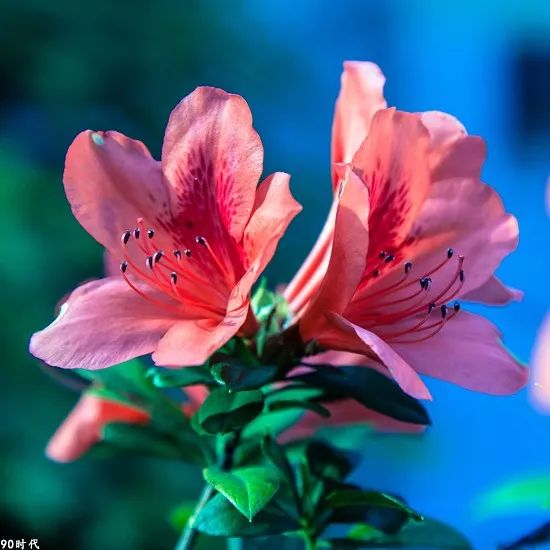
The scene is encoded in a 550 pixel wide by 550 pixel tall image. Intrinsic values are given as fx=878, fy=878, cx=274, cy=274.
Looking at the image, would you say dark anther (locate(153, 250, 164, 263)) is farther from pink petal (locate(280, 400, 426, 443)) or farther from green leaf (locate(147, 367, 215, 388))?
pink petal (locate(280, 400, 426, 443))

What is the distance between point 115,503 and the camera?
2.02 meters

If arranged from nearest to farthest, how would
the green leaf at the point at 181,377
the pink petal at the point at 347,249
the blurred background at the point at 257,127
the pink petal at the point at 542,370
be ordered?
the pink petal at the point at 347,249, the green leaf at the point at 181,377, the pink petal at the point at 542,370, the blurred background at the point at 257,127

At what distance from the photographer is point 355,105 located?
1.98ft

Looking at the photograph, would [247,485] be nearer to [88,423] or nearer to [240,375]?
[240,375]

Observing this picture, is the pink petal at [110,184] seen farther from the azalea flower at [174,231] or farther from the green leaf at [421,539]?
the green leaf at [421,539]

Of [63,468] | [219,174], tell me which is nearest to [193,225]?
[219,174]

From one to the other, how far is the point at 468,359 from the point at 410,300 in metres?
0.06

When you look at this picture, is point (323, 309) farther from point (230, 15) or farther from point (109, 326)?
point (230, 15)

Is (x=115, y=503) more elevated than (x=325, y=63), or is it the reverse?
(x=325, y=63)

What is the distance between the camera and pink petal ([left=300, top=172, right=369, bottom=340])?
0.48 meters

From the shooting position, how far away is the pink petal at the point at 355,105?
0.59 metres

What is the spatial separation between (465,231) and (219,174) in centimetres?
17

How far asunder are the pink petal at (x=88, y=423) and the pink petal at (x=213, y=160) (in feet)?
0.73

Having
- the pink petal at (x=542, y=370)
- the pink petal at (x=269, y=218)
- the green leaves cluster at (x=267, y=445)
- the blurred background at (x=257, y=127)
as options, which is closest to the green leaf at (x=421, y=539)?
the green leaves cluster at (x=267, y=445)
